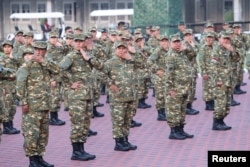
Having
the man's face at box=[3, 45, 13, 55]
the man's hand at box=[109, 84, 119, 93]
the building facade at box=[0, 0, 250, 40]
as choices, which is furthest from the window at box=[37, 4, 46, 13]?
the man's hand at box=[109, 84, 119, 93]

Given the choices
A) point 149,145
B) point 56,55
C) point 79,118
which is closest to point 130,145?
point 149,145

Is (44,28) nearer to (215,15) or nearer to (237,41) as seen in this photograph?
(215,15)

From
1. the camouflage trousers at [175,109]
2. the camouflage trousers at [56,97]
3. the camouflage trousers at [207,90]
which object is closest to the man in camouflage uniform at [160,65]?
the camouflage trousers at [207,90]

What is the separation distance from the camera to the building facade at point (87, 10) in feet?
129

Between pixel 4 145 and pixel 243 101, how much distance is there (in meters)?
6.31

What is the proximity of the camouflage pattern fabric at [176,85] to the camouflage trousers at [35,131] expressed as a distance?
8.51 ft

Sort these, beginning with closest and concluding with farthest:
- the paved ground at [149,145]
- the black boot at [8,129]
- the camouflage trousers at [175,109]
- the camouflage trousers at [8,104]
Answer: the paved ground at [149,145], the camouflage trousers at [175,109], the camouflage trousers at [8,104], the black boot at [8,129]

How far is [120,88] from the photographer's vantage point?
9672 millimetres

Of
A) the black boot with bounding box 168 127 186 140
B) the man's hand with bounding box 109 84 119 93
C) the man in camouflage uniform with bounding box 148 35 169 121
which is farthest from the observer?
the man in camouflage uniform with bounding box 148 35 169 121

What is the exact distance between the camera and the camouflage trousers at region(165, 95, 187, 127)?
34.1ft

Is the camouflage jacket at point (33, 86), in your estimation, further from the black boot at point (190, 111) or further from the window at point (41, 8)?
the window at point (41, 8)

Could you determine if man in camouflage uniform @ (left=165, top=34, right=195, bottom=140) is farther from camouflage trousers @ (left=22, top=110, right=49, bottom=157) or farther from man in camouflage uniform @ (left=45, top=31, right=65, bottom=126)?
man in camouflage uniform @ (left=45, top=31, right=65, bottom=126)

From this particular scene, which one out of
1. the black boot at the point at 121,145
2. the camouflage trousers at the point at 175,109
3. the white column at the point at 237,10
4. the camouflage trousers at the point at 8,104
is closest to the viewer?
the black boot at the point at 121,145

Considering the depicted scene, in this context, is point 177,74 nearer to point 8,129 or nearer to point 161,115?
point 161,115
